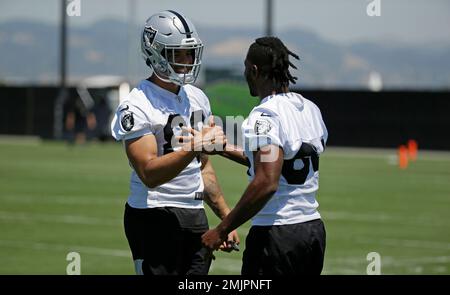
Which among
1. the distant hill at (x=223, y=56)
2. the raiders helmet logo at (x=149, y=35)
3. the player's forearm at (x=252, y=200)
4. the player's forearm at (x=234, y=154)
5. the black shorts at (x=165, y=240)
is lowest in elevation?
the distant hill at (x=223, y=56)

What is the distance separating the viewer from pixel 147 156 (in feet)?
23.9

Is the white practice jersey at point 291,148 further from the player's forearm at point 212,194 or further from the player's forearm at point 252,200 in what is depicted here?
the player's forearm at point 212,194

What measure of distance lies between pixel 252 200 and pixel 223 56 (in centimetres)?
10550

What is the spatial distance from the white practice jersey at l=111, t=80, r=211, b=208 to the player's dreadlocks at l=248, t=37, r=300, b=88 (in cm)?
67

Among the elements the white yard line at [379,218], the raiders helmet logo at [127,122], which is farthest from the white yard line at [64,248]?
the raiders helmet logo at [127,122]

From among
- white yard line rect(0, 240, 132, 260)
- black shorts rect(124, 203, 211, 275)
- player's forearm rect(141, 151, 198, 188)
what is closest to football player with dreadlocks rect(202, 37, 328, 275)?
player's forearm rect(141, 151, 198, 188)

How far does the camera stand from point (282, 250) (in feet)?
23.5

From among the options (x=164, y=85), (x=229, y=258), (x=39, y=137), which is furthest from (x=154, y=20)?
(x=39, y=137)

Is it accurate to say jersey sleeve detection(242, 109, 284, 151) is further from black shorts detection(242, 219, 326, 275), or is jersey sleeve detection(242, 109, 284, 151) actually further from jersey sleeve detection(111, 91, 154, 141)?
jersey sleeve detection(111, 91, 154, 141)

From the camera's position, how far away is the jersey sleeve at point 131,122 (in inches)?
288

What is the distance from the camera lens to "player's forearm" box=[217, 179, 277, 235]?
271 inches

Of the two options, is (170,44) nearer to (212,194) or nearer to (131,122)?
(131,122)

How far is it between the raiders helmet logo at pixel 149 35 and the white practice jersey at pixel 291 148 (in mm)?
891

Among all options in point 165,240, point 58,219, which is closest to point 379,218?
point 58,219
